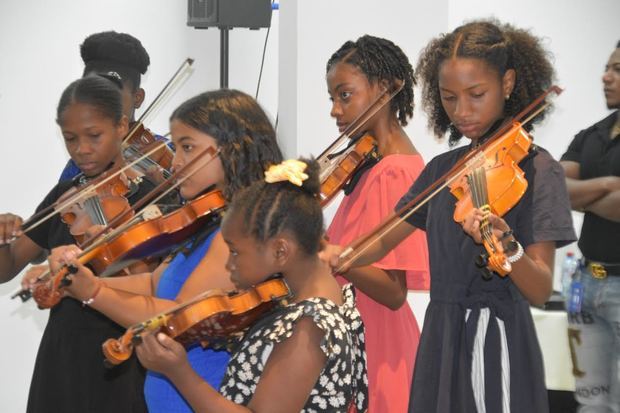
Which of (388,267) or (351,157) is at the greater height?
(351,157)

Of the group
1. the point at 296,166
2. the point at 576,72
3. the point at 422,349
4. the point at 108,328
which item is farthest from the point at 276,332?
the point at 576,72

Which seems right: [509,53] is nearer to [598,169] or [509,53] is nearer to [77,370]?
[598,169]

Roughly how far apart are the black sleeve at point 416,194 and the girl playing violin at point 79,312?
721mm

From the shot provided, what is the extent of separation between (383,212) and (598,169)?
33.1 inches

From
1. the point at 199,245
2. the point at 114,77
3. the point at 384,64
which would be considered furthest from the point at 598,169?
the point at 114,77

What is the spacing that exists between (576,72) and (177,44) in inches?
76.7

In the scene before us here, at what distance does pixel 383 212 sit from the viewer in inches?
96.9

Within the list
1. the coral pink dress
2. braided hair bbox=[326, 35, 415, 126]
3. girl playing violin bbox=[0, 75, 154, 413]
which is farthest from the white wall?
girl playing violin bbox=[0, 75, 154, 413]

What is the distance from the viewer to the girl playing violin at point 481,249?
189 cm

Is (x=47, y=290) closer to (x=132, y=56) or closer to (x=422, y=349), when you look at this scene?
(x=422, y=349)

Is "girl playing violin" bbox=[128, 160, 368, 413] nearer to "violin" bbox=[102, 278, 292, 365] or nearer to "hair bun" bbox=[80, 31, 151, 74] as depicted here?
"violin" bbox=[102, 278, 292, 365]

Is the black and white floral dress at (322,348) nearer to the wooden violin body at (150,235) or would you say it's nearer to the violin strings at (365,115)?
the wooden violin body at (150,235)

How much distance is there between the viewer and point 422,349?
203 cm

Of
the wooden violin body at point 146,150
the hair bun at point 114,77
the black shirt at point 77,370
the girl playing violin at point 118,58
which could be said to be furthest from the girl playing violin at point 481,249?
the girl playing violin at point 118,58
